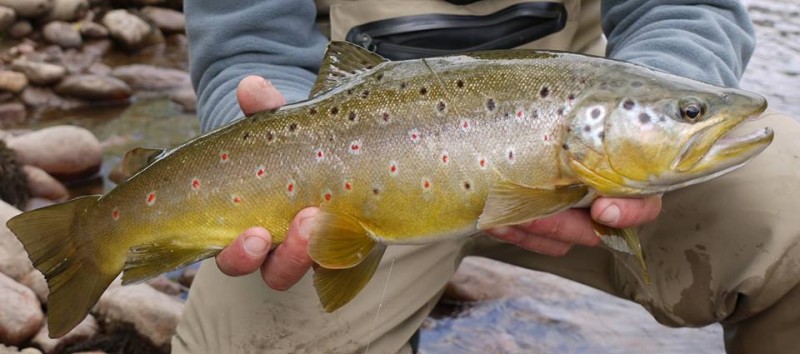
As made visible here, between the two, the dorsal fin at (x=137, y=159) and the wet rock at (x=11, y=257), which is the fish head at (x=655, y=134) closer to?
the dorsal fin at (x=137, y=159)

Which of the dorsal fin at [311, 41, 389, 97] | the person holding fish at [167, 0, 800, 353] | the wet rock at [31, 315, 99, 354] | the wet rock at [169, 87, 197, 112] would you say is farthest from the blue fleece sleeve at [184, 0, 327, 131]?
the wet rock at [169, 87, 197, 112]

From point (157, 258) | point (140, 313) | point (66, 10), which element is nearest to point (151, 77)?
point (66, 10)

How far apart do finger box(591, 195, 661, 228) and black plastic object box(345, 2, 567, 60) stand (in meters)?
0.87

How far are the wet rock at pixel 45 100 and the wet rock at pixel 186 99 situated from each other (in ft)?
2.11

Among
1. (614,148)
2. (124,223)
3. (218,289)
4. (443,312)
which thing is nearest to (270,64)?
(218,289)

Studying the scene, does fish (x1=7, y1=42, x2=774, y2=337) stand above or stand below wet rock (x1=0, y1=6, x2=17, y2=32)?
above

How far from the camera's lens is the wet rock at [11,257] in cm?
327

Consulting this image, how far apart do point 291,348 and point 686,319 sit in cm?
99

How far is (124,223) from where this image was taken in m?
1.89

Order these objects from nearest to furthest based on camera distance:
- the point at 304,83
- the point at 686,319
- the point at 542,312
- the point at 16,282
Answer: the point at 686,319, the point at 304,83, the point at 16,282, the point at 542,312

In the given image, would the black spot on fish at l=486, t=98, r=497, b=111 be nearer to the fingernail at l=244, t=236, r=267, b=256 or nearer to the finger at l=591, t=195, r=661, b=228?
the finger at l=591, t=195, r=661, b=228

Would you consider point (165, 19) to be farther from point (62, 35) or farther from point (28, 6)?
point (28, 6)

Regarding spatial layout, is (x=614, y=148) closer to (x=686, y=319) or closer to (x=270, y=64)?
(x=686, y=319)

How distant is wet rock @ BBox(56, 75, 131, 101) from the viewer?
663 cm
